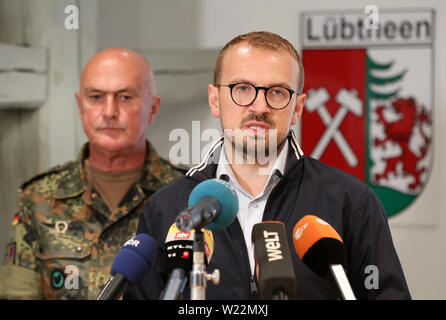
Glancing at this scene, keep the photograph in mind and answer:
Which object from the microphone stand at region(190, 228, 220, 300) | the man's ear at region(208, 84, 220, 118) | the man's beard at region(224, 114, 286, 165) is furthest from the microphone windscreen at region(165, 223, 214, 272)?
the man's ear at region(208, 84, 220, 118)

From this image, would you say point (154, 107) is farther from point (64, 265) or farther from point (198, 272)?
point (198, 272)

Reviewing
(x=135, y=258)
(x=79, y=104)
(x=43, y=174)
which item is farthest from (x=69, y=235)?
(x=135, y=258)

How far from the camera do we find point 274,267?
918mm

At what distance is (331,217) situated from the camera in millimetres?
1267

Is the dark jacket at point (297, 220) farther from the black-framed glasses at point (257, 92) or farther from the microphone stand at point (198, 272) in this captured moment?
the microphone stand at point (198, 272)

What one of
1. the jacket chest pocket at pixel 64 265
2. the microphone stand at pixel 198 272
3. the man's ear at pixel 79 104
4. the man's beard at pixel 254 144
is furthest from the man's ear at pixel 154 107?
the microphone stand at pixel 198 272

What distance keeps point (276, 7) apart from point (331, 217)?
2.96 feet

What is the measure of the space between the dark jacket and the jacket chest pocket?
584mm

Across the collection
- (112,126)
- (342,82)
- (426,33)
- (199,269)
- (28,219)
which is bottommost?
(28,219)

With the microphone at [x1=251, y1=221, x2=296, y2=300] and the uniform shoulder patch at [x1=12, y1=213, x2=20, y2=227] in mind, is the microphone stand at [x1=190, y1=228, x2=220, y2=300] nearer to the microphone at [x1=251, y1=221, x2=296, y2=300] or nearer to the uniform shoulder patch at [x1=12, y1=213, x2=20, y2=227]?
the microphone at [x1=251, y1=221, x2=296, y2=300]

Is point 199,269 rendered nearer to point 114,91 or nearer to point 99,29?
point 114,91

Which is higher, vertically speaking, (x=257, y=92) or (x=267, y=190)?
(x=257, y=92)

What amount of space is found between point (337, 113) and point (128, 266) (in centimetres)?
127
